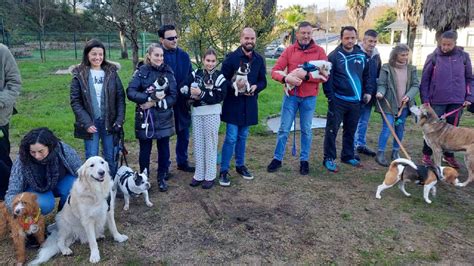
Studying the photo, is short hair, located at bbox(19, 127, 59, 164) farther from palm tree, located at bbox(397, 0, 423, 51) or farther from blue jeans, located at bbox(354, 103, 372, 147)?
palm tree, located at bbox(397, 0, 423, 51)

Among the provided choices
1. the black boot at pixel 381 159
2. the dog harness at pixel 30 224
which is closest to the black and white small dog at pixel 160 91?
the dog harness at pixel 30 224

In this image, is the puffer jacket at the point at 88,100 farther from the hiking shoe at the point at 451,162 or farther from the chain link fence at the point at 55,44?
Result: the chain link fence at the point at 55,44

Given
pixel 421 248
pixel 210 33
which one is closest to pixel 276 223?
pixel 421 248

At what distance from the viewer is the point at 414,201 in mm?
4605

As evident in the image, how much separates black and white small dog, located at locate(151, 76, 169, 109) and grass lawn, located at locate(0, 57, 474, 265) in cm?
119

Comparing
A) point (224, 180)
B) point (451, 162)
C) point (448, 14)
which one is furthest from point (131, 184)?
point (448, 14)

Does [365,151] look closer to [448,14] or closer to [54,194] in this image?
[54,194]

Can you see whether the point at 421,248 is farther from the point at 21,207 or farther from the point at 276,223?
the point at 21,207

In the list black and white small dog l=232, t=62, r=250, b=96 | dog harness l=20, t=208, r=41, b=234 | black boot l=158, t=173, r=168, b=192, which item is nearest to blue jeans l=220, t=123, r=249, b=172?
black and white small dog l=232, t=62, r=250, b=96

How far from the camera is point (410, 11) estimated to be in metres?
16.8

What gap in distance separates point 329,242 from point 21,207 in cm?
281

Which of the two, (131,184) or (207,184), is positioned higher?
(131,184)

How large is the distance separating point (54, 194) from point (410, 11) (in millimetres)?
17387

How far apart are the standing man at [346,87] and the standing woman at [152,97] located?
2250 millimetres
